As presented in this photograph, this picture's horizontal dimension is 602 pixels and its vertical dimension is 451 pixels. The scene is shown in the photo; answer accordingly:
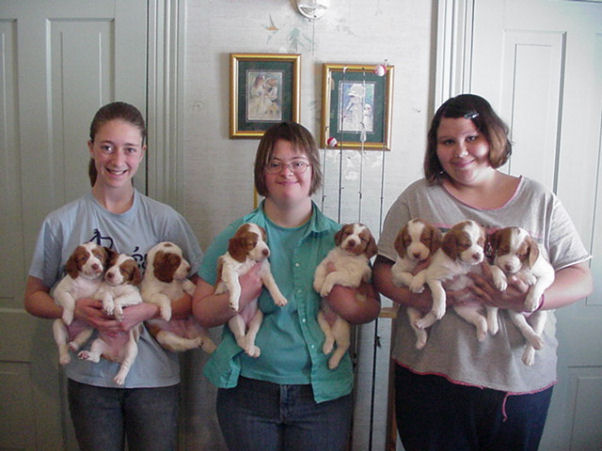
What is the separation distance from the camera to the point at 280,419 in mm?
1181

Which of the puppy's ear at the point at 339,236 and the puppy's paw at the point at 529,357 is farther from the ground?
the puppy's ear at the point at 339,236

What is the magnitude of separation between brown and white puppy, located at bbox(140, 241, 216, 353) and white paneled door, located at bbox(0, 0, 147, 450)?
63cm

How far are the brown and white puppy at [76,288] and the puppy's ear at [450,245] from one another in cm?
105

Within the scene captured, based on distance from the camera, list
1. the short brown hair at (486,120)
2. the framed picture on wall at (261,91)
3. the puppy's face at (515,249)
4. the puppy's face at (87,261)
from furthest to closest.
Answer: the framed picture on wall at (261,91) → the puppy's face at (87,261) → the short brown hair at (486,120) → the puppy's face at (515,249)

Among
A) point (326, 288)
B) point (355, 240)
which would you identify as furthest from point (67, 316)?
point (355, 240)

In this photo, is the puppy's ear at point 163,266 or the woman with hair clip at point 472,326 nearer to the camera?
the woman with hair clip at point 472,326

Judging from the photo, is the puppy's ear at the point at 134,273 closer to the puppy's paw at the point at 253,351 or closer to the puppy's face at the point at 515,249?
the puppy's paw at the point at 253,351

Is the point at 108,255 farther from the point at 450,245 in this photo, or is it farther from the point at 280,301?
the point at 450,245

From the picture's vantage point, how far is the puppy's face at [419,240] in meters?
1.13

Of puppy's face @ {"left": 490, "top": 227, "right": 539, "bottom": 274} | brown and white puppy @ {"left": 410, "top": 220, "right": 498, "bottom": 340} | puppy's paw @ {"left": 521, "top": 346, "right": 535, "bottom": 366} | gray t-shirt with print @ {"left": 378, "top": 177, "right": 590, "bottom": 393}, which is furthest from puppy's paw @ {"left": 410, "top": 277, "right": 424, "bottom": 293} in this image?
puppy's paw @ {"left": 521, "top": 346, "right": 535, "bottom": 366}

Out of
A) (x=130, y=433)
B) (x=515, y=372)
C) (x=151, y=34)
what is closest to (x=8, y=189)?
(x=151, y=34)

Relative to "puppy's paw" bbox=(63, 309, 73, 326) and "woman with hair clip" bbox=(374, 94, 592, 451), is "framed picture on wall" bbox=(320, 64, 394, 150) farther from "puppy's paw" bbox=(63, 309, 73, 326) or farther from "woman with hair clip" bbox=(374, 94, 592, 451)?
"puppy's paw" bbox=(63, 309, 73, 326)

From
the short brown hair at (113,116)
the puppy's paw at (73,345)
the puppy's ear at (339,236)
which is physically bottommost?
the puppy's paw at (73,345)

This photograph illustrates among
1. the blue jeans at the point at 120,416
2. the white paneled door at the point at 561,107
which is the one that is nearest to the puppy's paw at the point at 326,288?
the blue jeans at the point at 120,416
